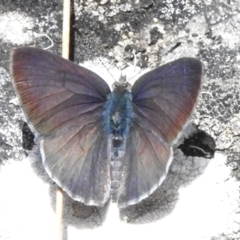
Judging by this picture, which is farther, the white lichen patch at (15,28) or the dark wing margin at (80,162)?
the white lichen patch at (15,28)

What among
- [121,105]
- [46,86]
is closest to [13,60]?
[46,86]

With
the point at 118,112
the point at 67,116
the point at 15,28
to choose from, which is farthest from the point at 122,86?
the point at 15,28

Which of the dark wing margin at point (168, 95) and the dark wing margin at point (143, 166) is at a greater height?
the dark wing margin at point (168, 95)

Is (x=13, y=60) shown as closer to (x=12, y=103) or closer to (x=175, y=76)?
(x=12, y=103)

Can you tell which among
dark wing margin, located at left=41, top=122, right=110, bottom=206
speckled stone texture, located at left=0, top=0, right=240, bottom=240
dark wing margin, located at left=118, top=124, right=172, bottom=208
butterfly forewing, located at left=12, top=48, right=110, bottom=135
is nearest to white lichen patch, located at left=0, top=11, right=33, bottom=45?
speckled stone texture, located at left=0, top=0, right=240, bottom=240

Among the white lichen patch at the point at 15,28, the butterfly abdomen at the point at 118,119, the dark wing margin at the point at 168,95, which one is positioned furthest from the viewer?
the white lichen patch at the point at 15,28

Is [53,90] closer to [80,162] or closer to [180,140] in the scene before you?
[80,162]

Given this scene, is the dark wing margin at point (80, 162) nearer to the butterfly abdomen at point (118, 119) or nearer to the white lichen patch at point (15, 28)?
the butterfly abdomen at point (118, 119)

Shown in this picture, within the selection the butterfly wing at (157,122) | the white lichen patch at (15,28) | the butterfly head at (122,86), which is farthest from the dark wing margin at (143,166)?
the white lichen patch at (15,28)
